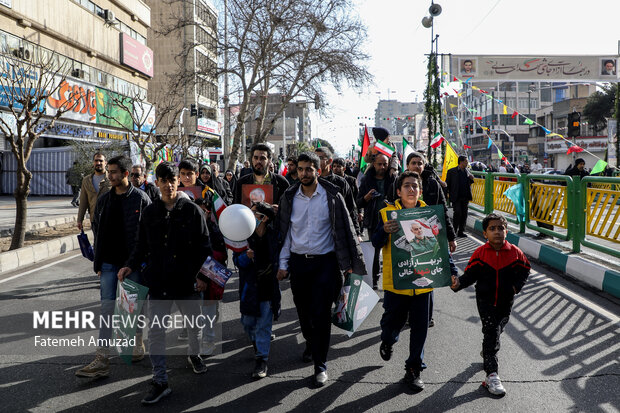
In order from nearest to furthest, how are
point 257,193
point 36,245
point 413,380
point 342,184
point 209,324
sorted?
point 413,380 → point 209,324 → point 257,193 → point 342,184 → point 36,245

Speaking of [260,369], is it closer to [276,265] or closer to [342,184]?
[276,265]

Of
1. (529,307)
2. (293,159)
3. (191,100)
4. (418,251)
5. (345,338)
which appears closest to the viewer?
(418,251)

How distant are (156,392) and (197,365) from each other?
2.11 ft

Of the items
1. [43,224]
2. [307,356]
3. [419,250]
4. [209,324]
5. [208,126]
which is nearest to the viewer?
[419,250]

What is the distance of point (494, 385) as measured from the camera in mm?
4023

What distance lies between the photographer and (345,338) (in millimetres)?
5457

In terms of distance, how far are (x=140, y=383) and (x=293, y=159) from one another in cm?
372

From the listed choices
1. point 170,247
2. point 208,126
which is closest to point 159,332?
point 170,247

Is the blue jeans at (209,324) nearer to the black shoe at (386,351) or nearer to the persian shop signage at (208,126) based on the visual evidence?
the black shoe at (386,351)

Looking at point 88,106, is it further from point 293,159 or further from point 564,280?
point 564,280

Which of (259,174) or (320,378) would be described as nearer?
(320,378)

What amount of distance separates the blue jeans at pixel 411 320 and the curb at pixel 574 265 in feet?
12.6

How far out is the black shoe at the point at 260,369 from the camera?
4.35 metres

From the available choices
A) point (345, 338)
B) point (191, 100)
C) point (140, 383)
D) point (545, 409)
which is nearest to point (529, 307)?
point (345, 338)
